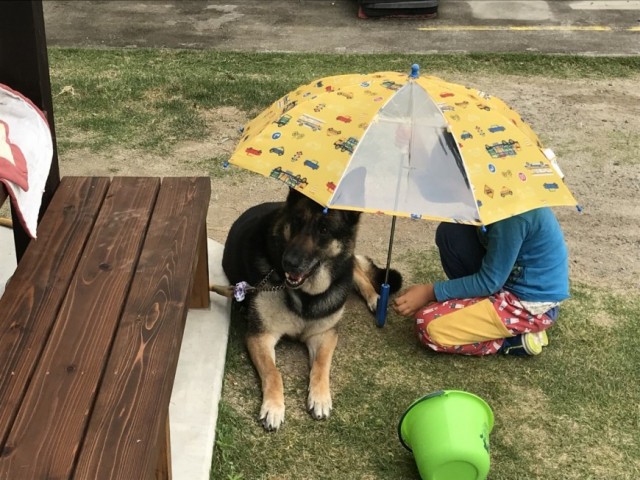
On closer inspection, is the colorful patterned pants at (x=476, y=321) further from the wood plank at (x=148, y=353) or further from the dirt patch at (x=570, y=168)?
the wood plank at (x=148, y=353)

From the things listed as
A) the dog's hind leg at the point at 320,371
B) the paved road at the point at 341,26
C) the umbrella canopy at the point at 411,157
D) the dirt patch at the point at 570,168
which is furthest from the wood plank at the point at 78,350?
the paved road at the point at 341,26

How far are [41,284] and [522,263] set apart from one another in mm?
2284

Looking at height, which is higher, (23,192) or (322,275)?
(23,192)

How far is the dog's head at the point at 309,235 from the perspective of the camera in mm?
3799

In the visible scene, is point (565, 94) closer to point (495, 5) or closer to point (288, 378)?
point (495, 5)

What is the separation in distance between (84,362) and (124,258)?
699 millimetres

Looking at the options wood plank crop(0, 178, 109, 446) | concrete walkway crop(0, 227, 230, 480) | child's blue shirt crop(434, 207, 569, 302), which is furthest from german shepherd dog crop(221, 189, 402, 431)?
wood plank crop(0, 178, 109, 446)

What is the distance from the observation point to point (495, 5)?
10422 mm

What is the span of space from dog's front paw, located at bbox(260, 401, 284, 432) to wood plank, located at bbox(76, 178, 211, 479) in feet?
2.75

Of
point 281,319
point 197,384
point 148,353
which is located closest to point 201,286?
point 281,319

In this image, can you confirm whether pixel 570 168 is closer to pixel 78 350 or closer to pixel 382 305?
pixel 382 305

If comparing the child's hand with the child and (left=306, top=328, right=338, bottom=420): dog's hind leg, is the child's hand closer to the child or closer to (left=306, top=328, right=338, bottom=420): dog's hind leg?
the child

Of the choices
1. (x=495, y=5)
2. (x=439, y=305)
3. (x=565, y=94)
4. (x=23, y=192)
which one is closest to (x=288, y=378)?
(x=439, y=305)

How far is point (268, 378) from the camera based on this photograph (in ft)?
12.8
